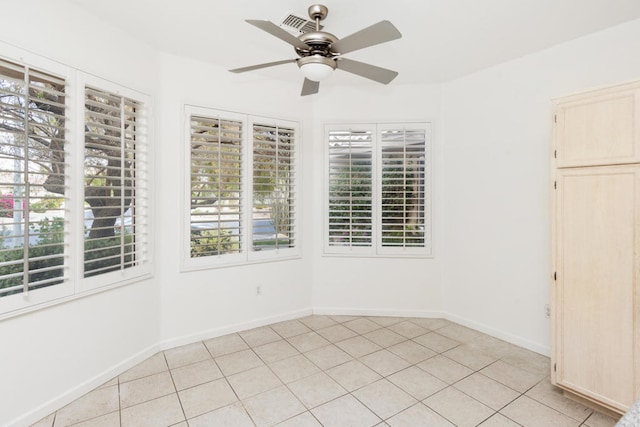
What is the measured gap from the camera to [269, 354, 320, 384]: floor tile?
2662mm

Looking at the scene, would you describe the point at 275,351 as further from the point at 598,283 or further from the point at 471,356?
the point at 598,283

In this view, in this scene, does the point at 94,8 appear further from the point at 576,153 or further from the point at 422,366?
the point at 422,366

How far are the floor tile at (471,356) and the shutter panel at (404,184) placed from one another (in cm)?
125

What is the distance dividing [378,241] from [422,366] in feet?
5.09

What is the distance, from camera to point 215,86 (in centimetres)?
335

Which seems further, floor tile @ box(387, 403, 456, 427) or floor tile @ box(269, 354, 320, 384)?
floor tile @ box(269, 354, 320, 384)

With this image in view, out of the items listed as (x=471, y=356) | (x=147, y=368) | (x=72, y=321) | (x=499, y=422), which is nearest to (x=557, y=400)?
(x=499, y=422)

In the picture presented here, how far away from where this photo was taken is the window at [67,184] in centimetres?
197

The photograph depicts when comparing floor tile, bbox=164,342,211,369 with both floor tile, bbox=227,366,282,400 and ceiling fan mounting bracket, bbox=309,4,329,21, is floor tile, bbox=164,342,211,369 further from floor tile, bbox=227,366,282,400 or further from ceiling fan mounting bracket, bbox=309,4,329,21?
ceiling fan mounting bracket, bbox=309,4,329,21

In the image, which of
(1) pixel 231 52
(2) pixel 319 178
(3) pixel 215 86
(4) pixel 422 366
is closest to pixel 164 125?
(3) pixel 215 86

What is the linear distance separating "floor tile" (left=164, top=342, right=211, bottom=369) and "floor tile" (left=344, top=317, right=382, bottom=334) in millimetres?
1552

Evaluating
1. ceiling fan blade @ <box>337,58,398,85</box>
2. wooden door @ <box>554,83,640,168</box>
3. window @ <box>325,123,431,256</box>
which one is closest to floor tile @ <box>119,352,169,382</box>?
window @ <box>325,123,431,256</box>

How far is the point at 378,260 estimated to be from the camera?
13.2ft

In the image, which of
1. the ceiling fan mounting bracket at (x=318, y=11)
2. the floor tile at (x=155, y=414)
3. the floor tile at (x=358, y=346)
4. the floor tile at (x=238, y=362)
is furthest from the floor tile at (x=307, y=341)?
the ceiling fan mounting bracket at (x=318, y=11)
